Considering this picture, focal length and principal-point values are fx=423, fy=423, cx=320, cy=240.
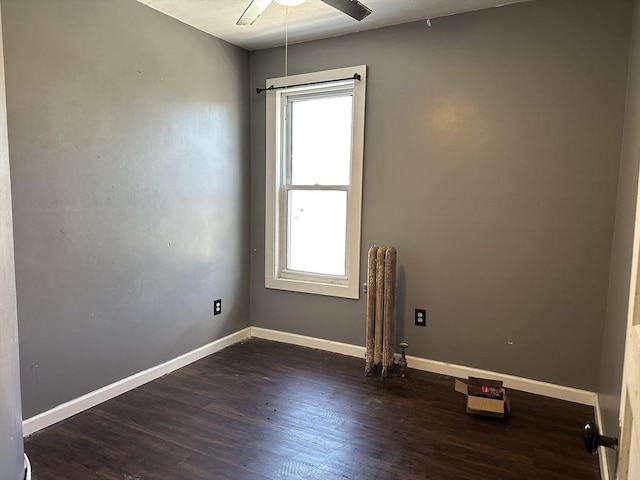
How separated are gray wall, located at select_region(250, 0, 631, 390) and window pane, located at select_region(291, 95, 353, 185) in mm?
248

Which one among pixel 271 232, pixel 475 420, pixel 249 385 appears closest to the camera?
pixel 475 420

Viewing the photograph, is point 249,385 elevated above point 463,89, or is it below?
below

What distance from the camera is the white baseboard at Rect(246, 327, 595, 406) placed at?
270cm

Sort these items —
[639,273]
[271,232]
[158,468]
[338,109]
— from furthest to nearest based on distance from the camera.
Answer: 1. [271,232]
2. [338,109]
3. [158,468]
4. [639,273]

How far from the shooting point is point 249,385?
286 centimetres

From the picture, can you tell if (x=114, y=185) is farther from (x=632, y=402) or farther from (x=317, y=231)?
(x=632, y=402)

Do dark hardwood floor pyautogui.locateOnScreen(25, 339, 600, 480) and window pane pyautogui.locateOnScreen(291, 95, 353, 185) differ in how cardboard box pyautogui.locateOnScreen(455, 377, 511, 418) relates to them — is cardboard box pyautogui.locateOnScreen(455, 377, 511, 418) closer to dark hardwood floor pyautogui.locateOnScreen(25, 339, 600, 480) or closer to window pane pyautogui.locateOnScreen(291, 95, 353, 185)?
dark hardwood floor pyautogui.locateOnScreen(25, 339, 600, 480)

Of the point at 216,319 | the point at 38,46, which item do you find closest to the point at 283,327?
Answer: the point at 216,319

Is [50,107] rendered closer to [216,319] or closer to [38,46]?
[38,46]

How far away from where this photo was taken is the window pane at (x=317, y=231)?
11.5 ft

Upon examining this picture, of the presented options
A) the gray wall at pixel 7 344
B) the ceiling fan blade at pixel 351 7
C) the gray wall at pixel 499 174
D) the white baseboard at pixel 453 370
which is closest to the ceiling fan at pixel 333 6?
the ceiling fan blade at pixel 351 7

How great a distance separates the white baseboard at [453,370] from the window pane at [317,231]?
0.60 m

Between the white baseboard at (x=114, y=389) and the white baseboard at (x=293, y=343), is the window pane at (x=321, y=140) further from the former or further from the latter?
the white baseboard at (x=114, y=389)

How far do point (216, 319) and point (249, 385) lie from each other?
0.83 m
